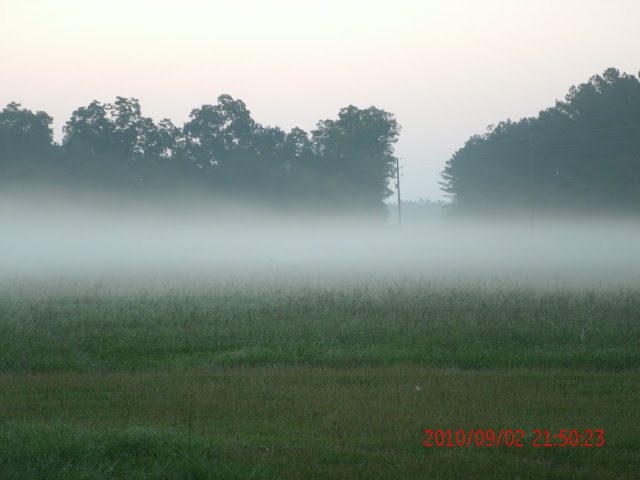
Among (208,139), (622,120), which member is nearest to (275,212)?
(208,139)

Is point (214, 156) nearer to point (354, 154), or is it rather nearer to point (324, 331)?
point (354, 154)

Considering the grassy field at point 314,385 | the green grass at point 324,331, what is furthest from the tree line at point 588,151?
the grassy field at point 314,385

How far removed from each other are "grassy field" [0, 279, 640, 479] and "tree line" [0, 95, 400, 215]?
163 ft

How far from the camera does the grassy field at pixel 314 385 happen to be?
22.6 ft

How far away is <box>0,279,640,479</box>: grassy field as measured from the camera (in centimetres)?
690

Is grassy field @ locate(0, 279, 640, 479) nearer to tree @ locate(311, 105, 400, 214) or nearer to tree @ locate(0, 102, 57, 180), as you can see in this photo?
tree @ locate(0, 102, 57, 180)

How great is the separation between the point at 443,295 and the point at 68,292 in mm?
11753

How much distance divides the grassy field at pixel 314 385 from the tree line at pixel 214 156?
49691mm

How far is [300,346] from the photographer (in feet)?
42.5

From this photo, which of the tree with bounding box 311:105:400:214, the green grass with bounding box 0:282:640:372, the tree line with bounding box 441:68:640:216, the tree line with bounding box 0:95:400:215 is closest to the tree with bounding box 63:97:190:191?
the tree line with bounding box 0:95:400:215
